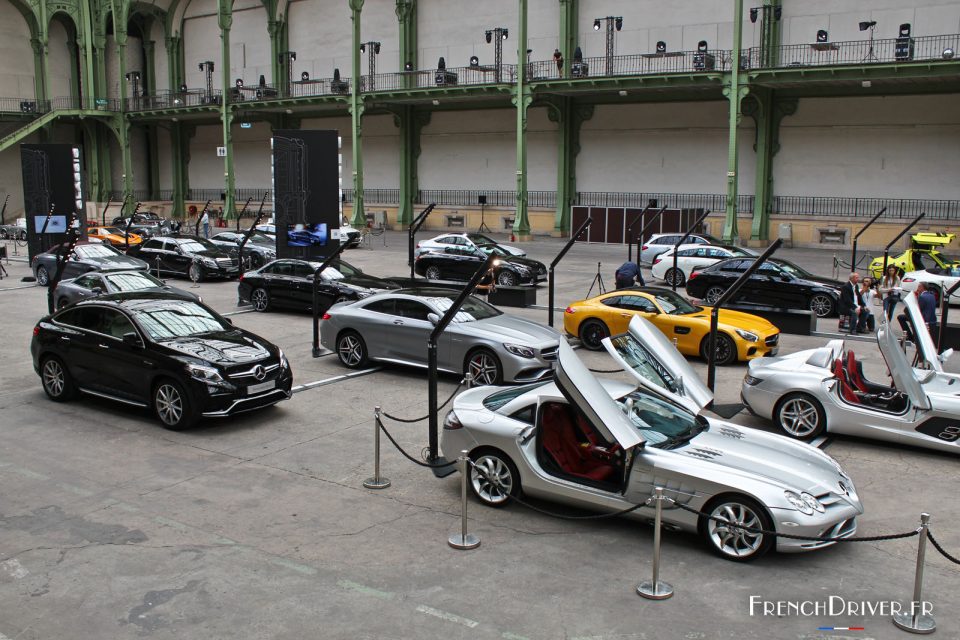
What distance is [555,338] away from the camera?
13.8 meters

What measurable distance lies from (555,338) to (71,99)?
50816 mm

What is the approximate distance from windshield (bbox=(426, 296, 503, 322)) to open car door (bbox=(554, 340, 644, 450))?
21.3 ft

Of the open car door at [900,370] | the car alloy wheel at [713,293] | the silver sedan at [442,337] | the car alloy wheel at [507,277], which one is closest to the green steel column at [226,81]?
the car alloy wheel at [507,277]

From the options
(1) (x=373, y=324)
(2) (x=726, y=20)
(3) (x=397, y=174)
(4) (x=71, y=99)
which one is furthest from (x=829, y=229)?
(4) (x=71, y=99)

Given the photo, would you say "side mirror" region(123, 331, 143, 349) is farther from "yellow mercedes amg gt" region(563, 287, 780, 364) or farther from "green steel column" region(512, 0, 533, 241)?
"green steel column" region(512, 0, 533, 241)

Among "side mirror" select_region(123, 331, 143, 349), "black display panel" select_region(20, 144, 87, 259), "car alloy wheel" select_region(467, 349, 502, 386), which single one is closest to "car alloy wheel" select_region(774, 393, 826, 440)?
"car alloy wheel" select_region(467, 349, 502, 386)

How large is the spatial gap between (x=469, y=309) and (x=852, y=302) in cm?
892

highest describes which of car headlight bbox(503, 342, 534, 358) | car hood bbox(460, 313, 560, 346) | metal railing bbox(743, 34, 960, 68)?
metal railing bbox(743, 34, 960, 68)

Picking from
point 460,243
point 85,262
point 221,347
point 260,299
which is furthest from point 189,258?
point 221,347

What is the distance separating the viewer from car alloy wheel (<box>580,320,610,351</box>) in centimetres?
1658

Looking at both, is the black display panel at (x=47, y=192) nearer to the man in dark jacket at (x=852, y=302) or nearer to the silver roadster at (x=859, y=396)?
the man in dark jacket at (x=852, y=302)

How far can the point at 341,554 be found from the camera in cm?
746

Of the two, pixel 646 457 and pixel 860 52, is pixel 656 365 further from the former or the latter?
pixel 860 52

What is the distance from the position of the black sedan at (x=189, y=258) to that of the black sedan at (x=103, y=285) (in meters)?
7.49
